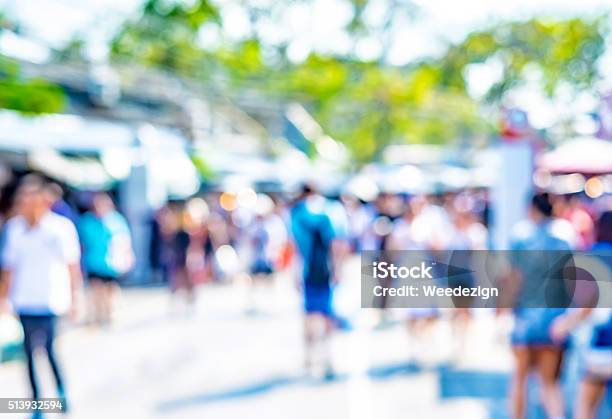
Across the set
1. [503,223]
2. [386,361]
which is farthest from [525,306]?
[503,223]

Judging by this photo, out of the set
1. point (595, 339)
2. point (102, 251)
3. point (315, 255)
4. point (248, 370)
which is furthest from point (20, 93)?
point (595, 339)

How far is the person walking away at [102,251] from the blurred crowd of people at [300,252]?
0.04ft

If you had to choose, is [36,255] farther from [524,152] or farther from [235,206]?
[235,206]

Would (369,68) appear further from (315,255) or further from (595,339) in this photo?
(595,339)

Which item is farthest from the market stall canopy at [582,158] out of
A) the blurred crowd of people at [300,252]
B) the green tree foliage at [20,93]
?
the green tree foliage at [20,93]

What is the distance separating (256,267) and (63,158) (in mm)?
7156

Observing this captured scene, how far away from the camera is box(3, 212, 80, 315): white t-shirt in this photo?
644 centimetres

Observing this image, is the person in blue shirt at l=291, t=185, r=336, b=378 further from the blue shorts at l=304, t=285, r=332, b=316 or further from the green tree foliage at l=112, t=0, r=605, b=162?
the green tree foliage at l=112, t=0, r=605, b=162

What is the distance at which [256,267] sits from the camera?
13492mm

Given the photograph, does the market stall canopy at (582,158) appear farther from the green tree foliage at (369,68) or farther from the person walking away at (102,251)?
the green tree foliage at (369,68)

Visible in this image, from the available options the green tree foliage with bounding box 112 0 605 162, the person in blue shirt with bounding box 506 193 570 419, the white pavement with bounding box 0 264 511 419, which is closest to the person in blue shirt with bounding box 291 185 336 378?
the white pavement with bounding box 0 264 511 419

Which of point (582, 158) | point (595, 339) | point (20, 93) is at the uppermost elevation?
point (20, 93)

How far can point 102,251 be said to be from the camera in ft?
36.6

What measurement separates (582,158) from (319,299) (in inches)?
317
